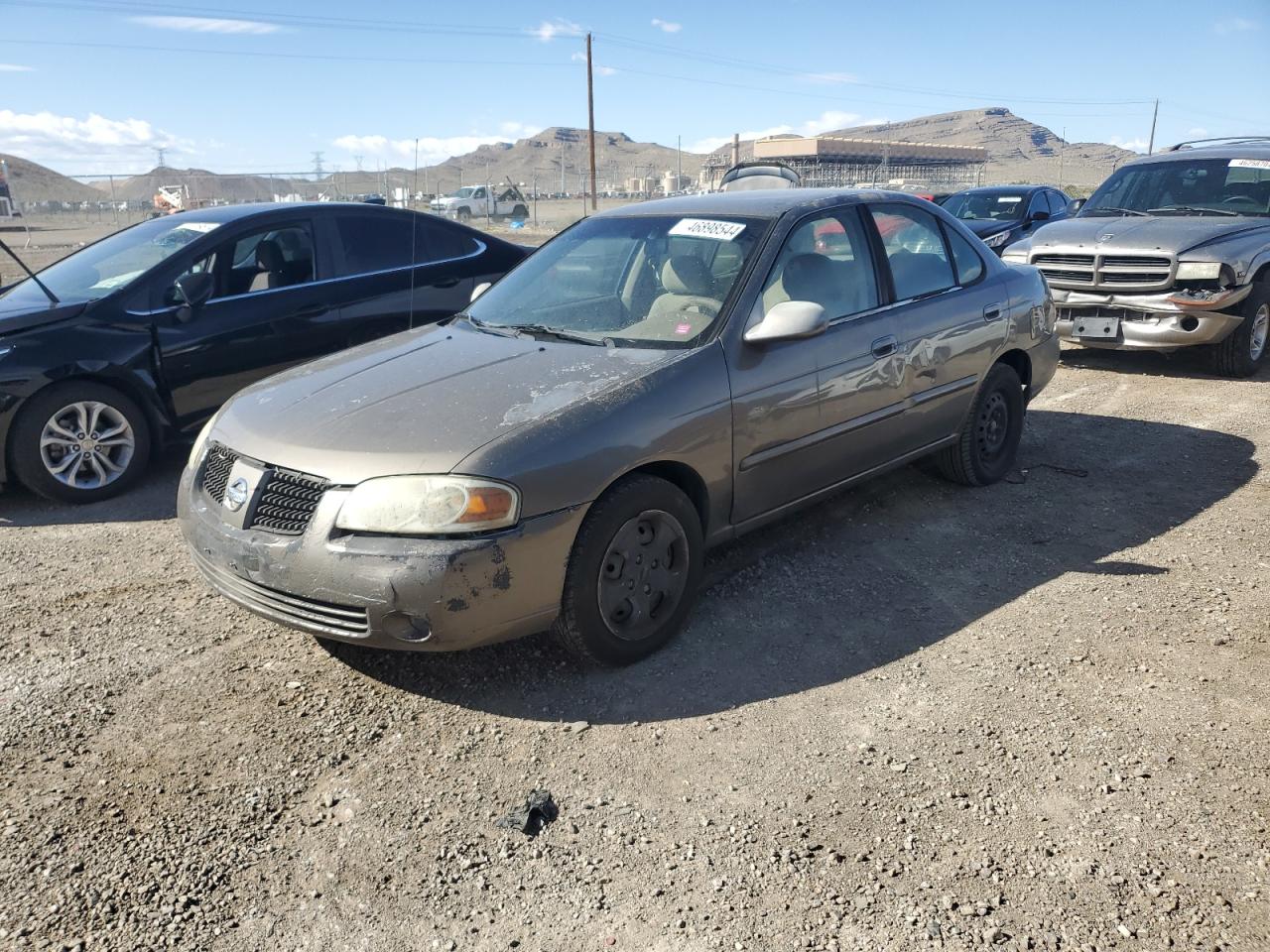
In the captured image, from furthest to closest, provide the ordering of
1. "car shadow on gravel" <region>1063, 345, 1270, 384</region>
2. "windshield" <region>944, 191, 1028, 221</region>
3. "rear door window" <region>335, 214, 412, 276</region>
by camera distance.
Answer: "windshield" <region>944, 191, 1028, 221</region>, "car shadow on gravel" <region>1063, 345, 1270, 384</region>, "rear door window" <region>335, 214, 412, 276</region>

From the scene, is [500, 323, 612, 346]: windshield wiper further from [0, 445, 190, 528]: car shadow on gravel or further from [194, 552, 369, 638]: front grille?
[0, 445, 190, 528]: car shadow on gravel

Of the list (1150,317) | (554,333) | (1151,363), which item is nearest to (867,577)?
(554,333)

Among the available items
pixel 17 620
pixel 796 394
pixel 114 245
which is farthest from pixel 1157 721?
pixel 114 245

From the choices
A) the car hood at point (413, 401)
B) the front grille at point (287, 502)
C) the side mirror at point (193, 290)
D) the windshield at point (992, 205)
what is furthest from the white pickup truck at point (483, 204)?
the front grille at point (287, 502)

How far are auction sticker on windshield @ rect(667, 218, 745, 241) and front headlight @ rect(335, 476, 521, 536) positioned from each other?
1814mm

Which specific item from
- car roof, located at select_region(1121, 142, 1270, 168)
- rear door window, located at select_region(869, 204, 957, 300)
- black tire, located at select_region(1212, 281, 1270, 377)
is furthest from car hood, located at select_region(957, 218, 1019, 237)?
rear door window, located at select_region(869, 204, 957, 300)

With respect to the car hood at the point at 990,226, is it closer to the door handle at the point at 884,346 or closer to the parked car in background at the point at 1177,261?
the parked car in background at the point at 1177,261

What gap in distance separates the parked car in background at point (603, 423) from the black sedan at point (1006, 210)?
8.72 metres

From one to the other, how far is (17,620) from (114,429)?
1.91 meters

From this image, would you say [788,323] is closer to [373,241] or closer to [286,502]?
[286,502]

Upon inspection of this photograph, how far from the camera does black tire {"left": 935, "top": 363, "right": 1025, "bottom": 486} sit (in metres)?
5.39

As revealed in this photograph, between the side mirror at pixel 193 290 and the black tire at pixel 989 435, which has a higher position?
the side mirror at pixel 193 290

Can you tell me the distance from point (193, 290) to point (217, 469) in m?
2.78

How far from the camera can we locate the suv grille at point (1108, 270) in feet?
26.3
